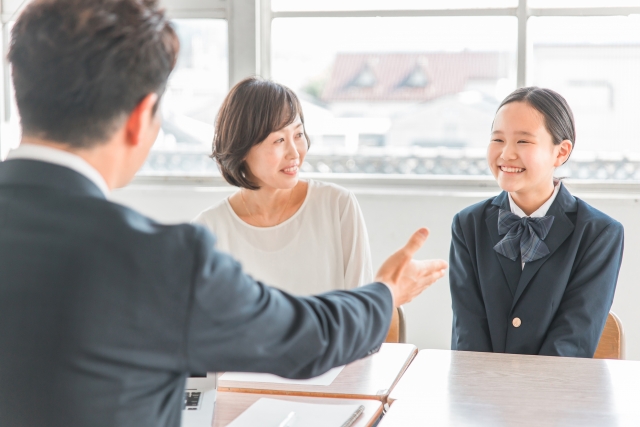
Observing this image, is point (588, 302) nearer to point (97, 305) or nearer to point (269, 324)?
point (269, 324)

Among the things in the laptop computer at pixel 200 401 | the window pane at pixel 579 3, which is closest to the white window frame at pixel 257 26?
the window pane at pixel 579 3

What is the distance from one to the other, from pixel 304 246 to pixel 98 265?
1592mm

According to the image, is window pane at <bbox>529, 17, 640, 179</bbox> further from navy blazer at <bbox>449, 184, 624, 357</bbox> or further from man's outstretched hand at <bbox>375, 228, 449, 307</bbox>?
man's outstretched hand at <bbox>375, 228, 449, 307</bbox>

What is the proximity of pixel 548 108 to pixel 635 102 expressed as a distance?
5.01 feet

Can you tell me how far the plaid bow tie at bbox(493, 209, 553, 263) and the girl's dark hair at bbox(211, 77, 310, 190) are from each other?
0.77 m

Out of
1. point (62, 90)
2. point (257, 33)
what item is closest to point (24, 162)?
point (62, 90)

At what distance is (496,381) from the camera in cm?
155

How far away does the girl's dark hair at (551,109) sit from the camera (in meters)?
2.17

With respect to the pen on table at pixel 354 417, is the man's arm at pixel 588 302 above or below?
above

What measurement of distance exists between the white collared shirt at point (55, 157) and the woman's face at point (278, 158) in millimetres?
1462

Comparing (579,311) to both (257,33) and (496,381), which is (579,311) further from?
(257,33)

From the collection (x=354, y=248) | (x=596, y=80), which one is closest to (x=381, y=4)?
(x=596, y=80)

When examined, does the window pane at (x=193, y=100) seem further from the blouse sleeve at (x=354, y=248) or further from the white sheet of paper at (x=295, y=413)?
the white sheet of paper at (x=295, y=413)

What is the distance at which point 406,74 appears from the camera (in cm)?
368
